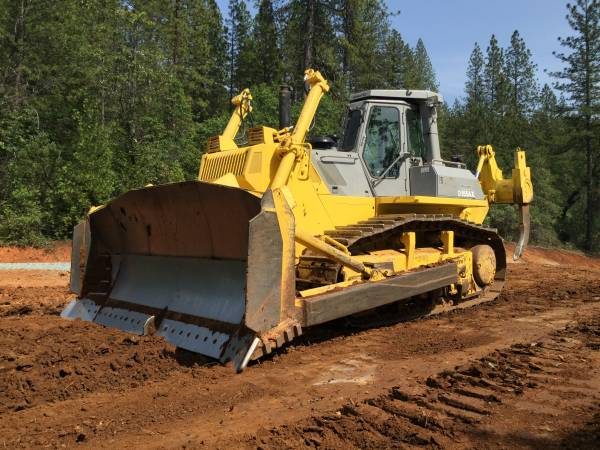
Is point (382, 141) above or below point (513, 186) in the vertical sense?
above

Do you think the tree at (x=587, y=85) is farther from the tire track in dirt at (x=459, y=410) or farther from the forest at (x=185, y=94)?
the tire track in dirt at (x=459, y=410)

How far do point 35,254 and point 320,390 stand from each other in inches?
551

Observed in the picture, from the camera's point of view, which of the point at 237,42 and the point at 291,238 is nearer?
the point at 291,238

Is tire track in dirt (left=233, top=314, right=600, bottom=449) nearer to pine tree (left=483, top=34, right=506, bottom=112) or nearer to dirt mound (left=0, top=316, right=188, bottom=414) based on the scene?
dirt mound (left=0, top=316, right=188, bottom=414)

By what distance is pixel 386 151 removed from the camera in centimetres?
740

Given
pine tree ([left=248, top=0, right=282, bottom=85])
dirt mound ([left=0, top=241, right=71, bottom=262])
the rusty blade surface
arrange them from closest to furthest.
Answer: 1. the rusty blade surface
2. dirt mound ([left=0, top=241, right=71, bottom=262])
3. pine tree ([left=248, top=0, right=282, bottom=85])

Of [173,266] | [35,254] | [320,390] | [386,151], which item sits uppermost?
[386,151]

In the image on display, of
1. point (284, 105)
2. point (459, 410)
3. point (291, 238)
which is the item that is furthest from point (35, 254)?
point (459, 410)

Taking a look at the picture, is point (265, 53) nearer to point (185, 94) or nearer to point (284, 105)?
point (185, 94)

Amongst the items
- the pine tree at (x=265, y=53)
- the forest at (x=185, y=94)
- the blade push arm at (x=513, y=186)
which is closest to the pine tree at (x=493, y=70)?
the forest at (x=185, y=94)

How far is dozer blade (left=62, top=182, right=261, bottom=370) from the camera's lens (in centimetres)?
512

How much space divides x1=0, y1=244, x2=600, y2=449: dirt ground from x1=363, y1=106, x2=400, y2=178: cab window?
199 centimetres

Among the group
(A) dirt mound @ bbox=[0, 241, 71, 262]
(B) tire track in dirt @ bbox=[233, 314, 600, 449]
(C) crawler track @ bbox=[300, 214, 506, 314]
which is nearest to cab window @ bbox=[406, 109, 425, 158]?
(C) crawler track @ bbox=[300, 214, 506, 314]

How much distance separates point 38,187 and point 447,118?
28.9 meters
